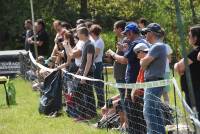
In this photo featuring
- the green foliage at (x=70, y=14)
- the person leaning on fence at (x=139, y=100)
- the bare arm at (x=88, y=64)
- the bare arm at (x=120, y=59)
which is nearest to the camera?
the person leaning on fence at (x=139, y=100)

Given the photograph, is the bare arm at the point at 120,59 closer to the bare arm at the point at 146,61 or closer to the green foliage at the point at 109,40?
the bare arm at the point at 146,61

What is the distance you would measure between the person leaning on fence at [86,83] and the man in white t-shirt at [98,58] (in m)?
0.28

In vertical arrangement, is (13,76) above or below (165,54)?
below

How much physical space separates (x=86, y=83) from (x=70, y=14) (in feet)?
75.7

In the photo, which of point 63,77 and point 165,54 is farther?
point 63,77

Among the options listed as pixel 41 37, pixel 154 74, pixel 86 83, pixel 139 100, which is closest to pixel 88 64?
pixel 86 83

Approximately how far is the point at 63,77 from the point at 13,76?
8.47 meters

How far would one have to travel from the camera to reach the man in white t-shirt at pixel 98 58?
1141cm

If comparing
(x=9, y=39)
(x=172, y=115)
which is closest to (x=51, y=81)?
(x=172, y=115)

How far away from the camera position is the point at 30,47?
17.0 metres

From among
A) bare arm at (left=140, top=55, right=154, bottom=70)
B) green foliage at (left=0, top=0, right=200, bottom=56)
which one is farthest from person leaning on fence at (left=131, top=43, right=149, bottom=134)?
green foliage at (left=0, top=0, right=200, bottom=56)

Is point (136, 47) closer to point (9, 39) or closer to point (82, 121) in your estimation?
point (82, 121)

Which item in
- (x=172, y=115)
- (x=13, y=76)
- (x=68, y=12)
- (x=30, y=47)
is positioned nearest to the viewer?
(x=172, y=115)

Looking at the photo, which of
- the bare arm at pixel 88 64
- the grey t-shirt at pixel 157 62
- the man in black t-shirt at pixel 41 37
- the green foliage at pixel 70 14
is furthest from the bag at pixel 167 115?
the green foliage at pixel 70 14
